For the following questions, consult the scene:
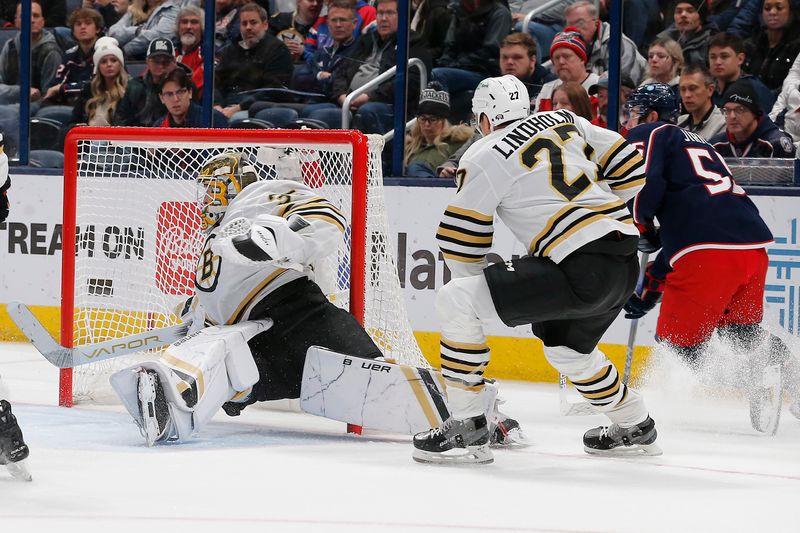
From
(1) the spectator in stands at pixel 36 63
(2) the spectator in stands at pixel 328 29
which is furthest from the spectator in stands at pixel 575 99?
(1) the spectator in stands at pixel 36 63

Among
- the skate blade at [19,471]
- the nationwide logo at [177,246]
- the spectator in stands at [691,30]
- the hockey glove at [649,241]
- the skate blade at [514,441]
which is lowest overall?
the skate blade at [514,441]

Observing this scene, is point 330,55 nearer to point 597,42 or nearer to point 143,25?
point 143,25

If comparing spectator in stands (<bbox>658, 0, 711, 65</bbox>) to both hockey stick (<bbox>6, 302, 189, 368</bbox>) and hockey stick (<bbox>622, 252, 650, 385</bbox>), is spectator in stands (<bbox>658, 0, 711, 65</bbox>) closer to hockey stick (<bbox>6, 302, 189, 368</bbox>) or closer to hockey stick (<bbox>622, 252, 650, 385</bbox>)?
hockey stick (<bbox>622, 252, 650, 385</bbox>)

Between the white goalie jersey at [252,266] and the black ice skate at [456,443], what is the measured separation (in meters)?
0.70

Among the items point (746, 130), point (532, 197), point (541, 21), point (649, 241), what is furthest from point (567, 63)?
point (532, 197)

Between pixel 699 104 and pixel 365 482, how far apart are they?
281cm

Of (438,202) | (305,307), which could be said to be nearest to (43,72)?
(438,202)

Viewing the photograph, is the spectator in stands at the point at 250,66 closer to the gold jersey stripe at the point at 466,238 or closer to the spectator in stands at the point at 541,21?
the spectator in stands at the point at 541,21

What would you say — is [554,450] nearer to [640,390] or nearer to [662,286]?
[662,286]

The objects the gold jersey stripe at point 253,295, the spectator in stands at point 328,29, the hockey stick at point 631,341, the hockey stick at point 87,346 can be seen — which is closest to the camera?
the gold jersey stripe at point 253,295

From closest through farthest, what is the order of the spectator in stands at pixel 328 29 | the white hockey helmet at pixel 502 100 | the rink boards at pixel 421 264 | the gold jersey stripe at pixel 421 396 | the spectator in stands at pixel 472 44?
the white hockey helmet at pixel 502 100 < the gold jersey stripe at pixel 421 396 < the rink boards at pixel 421 264 < the spectator in stands at pixel 472 44 < the spectator in stands at pixel 328 29

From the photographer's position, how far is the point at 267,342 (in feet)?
12.3

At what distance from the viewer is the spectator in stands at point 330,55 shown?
6.18 m

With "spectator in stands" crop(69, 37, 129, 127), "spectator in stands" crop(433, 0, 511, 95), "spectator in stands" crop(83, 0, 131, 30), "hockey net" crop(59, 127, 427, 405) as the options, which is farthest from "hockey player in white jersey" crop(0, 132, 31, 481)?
"spectator in stands" crop(83, 0, 131, 30)
